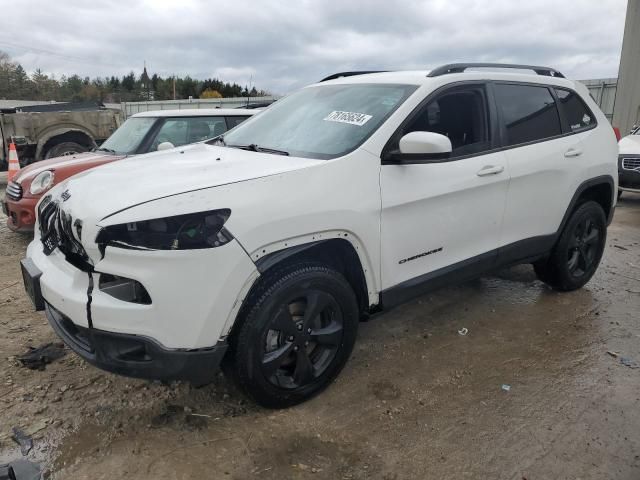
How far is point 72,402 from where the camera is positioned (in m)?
2.86

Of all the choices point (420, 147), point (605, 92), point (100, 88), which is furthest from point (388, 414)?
point (100, 88)

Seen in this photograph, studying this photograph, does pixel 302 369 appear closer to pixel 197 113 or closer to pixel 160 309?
pixel 160 309

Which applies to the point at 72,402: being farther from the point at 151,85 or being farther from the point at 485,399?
the point at 151,85

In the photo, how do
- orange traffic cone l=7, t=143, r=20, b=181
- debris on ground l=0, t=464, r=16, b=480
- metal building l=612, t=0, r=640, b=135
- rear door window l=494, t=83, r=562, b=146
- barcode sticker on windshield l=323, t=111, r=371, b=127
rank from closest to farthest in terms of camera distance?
debris on ground l=0, t=464, r=16, b=480 → barcode sticker on windshield l=323, t=111, r=371, b=127 → rear door window l=494, t=83, r=562, b=146 → orange traffic cone l=7, t=143, r=20, b=181 → metal building l=612, t=0, r=640, b=135

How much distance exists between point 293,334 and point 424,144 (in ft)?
4.09

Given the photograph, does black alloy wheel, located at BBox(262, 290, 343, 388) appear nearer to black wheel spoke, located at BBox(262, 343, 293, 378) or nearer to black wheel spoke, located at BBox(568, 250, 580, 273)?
black wheel spoke, located at BBox(262, 343, 293, 378)

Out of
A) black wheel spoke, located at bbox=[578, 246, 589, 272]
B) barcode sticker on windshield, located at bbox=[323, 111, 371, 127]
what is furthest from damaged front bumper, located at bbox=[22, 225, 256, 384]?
black wheel spoke, located at bbox=[578, 246, 589, 272]

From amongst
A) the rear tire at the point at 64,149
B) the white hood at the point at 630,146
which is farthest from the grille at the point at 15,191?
the white hood at the point at 630,146

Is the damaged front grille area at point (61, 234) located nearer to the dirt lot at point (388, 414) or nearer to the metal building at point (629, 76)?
the dirt lot at point (388, 414)

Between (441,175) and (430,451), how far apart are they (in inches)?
63.1

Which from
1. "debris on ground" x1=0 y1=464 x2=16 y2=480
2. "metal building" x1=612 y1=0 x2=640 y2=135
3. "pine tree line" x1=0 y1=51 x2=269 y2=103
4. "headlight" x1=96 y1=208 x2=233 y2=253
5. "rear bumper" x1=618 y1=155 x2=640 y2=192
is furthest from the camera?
"pine tree line" x1=0 y1=51 x2=269 y2=103

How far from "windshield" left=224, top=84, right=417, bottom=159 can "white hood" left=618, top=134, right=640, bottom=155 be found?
715cm

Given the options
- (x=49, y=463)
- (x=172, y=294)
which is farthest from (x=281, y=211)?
(x=49, y=463)

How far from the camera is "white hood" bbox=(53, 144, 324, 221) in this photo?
2.33 meters
